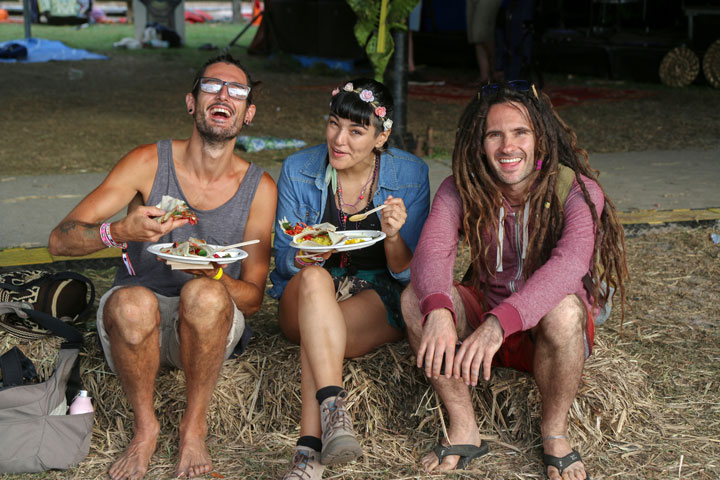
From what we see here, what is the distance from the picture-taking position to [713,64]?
12.4m

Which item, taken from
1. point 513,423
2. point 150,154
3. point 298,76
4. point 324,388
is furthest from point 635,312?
point 298,76

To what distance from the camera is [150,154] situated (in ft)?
11.2

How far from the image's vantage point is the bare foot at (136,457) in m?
2.92

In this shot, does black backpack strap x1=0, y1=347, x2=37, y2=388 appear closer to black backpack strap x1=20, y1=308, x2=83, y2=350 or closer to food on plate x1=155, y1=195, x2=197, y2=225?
black backpack strap x1=20, y1=308, x2=83, y2=350

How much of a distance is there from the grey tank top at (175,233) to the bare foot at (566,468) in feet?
4.74

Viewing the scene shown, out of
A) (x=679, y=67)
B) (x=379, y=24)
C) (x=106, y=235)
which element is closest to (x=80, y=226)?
(x=106, y=235)

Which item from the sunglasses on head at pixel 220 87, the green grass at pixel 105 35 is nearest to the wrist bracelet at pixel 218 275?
the sunglasses on head at pixel 220 87

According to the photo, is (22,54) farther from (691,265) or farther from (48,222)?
(691,265)

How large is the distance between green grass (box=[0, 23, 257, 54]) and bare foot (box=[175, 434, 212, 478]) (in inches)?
695

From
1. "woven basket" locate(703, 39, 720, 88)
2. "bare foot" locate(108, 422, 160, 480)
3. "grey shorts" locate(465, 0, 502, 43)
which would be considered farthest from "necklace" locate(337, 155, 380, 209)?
"woven basket" locate(703, 39, 720, 88)

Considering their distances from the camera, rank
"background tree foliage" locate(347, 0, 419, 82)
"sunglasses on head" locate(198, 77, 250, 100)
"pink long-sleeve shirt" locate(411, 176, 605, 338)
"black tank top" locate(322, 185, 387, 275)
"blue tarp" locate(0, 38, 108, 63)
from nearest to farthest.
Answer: "pink long-sleeve shirt" locate(411, 176, 605, 338), "sunglasses on head" locate(198, 77, 250, 100), "black tank top" locate(322, 185, 387, 275), "background tree foliage" locate(347, 0, 419, 82), "blue tarp" locate(0, 38, 108, 63)

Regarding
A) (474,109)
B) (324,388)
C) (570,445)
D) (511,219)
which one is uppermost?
(474,109)

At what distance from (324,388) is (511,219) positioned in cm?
95

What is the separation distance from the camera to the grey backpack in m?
2.89
